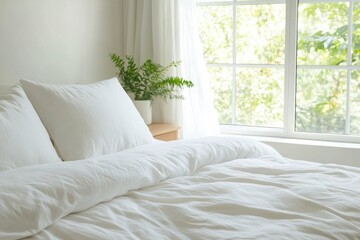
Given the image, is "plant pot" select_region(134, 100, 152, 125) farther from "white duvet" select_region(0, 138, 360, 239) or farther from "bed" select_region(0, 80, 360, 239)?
"white duvet" select_region(0, 138, 360, 239)

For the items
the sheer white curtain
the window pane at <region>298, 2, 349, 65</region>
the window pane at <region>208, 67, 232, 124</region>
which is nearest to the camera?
the window pane at <region>298, 2, 349, 65</region>

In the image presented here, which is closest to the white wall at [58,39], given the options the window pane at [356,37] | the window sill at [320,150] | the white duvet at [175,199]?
the white duvet at [175,199]

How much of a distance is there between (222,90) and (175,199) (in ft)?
7.67

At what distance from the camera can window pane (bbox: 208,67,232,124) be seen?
4.09 meters

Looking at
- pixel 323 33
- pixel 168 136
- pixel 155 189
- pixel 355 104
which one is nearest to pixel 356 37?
pixel 323 33

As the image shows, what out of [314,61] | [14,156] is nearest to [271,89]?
[314,61]

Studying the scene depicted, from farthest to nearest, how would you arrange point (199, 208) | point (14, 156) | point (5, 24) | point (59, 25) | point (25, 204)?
point (59, 25) < point (5, 24) < point (14, 156) < point (199, 208) < point (25, 204)

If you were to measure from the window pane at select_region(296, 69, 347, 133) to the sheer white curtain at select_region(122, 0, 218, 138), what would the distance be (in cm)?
62

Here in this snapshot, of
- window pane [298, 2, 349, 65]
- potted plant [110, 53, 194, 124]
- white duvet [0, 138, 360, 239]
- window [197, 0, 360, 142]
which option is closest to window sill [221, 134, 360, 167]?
window [197, 0, 360, 142]

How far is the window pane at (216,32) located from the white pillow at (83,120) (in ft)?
5.02

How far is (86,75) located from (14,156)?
5.32ft

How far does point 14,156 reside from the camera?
208cm

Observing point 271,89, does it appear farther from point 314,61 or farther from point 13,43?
point 13,43

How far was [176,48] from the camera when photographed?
3.85 metres
